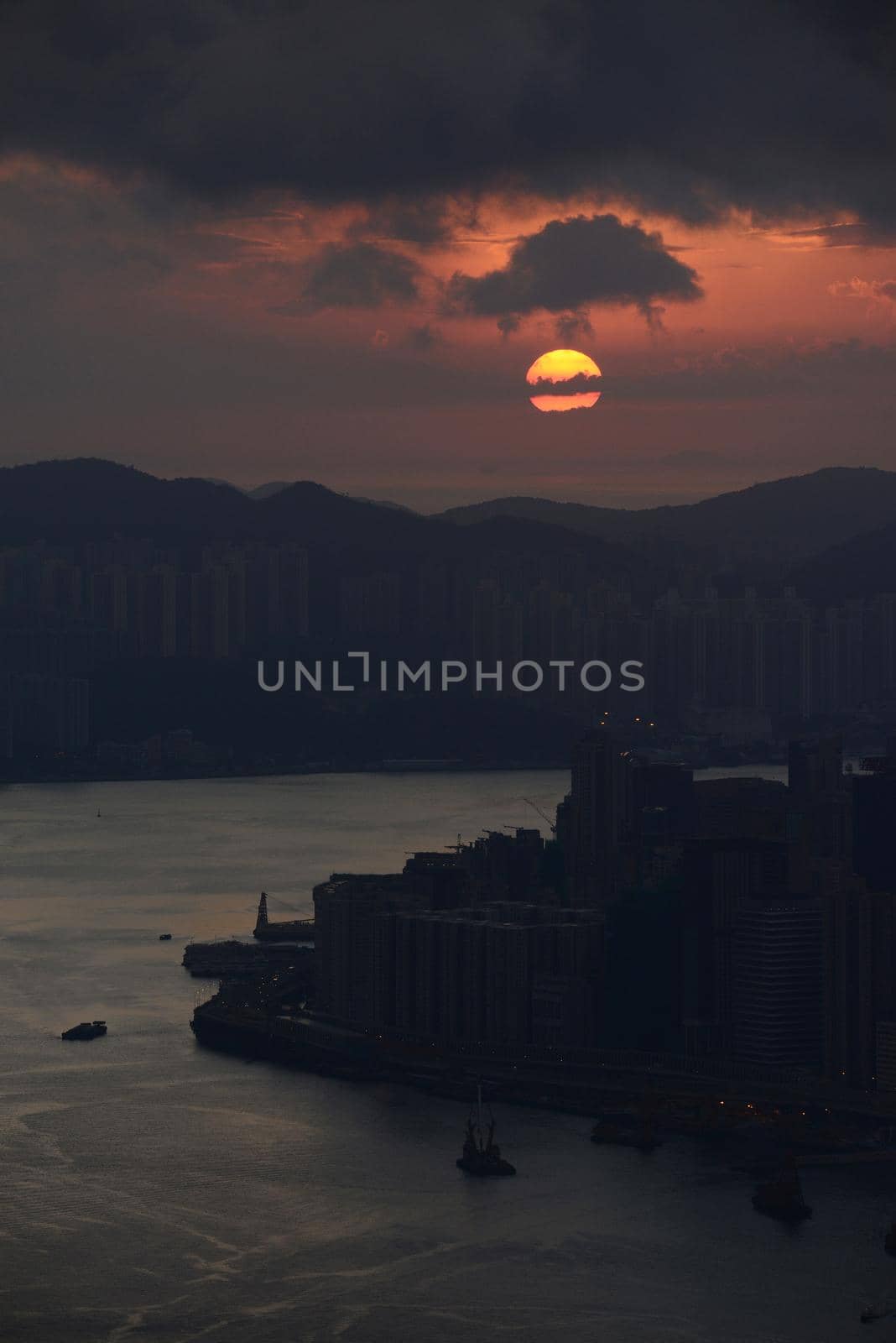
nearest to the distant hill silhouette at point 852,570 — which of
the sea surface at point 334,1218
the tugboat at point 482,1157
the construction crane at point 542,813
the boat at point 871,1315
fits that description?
the construction crane at point 542,813

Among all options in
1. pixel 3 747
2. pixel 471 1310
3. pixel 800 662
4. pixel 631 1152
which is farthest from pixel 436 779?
pixel 471 1310

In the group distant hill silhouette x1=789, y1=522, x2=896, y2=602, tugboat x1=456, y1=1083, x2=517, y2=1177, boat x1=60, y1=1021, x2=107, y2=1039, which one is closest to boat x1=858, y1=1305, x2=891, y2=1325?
tugboat x1=456, y1=1083, x2=517, y2=1177

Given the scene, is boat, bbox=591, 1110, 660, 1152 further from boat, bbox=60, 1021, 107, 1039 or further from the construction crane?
the construction crane

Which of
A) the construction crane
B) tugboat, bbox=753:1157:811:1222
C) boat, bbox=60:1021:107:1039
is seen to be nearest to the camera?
tugboat, bbox=753:1157:811:1222

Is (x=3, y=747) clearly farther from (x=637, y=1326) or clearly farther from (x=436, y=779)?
(x=637, y=1326)

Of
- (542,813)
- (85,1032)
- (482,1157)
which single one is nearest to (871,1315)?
(482,1157)

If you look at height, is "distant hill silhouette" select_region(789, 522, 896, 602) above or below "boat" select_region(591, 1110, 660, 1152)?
above

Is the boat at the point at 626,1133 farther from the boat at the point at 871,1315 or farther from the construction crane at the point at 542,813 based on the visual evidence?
the construction crane at the point at 542,813
